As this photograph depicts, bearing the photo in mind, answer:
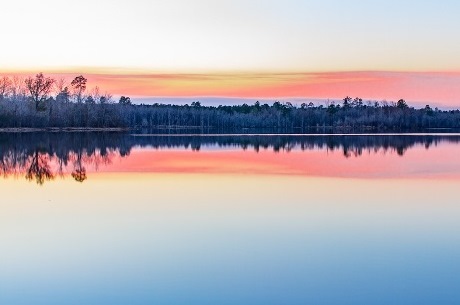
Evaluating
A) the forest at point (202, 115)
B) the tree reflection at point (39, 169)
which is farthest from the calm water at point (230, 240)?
the forest at point (202, 115)

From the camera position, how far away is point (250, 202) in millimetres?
12875

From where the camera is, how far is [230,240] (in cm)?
894

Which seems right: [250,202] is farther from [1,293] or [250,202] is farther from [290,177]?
[1,293]

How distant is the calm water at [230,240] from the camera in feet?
21.3

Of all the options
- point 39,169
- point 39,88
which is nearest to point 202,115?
point 39,88

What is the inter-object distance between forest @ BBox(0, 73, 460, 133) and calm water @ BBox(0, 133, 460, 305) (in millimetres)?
56588

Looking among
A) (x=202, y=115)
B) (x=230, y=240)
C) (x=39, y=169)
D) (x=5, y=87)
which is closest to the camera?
(x=230, y=240)

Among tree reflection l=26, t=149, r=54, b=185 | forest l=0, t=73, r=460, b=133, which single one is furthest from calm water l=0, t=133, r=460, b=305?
forest l=0, t=73, r=460, b=133

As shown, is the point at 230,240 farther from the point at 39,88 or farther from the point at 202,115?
the point at 202,115

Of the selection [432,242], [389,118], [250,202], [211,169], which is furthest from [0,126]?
[389,118]

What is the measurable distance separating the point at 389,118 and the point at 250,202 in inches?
4656

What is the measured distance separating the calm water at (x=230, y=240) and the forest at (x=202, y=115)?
56.6 m

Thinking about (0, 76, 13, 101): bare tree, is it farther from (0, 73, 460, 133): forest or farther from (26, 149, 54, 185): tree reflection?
(26, 149, 54, 185): tree reflection

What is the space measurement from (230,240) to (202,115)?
119m
